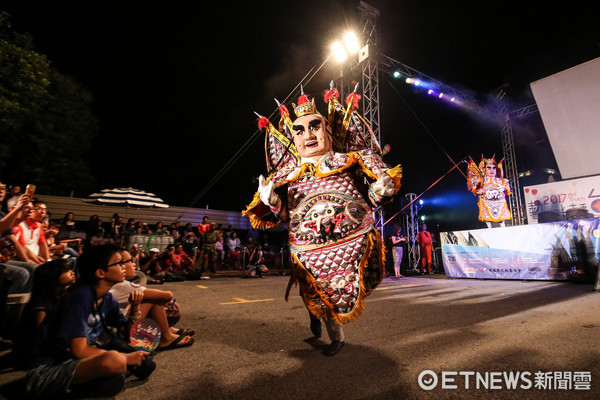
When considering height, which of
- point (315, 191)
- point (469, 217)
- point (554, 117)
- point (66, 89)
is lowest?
point (315, 191)

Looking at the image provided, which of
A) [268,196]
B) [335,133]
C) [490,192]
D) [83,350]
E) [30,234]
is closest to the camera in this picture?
[83,350]

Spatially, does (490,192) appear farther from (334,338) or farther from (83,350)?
(83,350)

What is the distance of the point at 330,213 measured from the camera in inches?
93.0

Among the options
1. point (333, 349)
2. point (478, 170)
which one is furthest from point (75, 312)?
point (478, 170)

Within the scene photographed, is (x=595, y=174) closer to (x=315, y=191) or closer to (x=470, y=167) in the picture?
(x=470, y=167)

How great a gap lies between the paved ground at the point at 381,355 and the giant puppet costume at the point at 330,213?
14.5 inches

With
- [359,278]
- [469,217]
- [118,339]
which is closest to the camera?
[118,339]

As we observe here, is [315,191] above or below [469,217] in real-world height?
below

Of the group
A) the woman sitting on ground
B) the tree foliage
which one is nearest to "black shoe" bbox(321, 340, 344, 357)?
the woman sitting on ground

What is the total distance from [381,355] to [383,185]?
1311mm

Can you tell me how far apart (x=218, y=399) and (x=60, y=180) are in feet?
49.7

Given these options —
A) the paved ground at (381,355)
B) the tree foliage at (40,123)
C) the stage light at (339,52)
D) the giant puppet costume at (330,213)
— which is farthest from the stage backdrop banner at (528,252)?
the tree foliage at (40,123)

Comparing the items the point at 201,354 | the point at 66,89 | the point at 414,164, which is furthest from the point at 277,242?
the point at 201,354

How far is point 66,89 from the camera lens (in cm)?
1341
